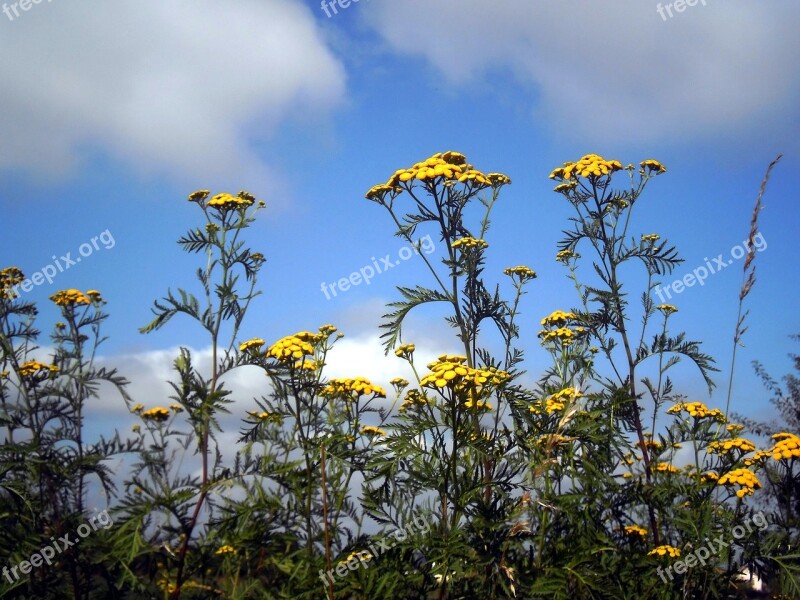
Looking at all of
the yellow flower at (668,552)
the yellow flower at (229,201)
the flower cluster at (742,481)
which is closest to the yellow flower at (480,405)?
the yellow flower at (668,552)

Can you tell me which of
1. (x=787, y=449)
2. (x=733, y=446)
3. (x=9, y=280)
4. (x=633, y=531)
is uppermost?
(x=9, y=280)

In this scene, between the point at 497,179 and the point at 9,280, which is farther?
the point at 9,280

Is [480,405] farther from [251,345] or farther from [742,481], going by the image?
[742,481]

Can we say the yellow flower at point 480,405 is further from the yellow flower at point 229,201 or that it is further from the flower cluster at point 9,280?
the flower cluster at point 9,280

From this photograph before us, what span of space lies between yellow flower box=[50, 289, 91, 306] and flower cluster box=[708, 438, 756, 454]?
6.15 m

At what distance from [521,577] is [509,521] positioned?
1.49ft

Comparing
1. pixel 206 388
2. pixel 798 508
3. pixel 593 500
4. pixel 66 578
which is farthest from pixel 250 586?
pixel 798 508

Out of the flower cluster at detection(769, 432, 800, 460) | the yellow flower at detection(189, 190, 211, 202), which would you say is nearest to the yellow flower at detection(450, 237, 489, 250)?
the yellow flower at detection(189, 190, 211, 202)

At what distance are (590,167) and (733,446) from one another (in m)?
2.67

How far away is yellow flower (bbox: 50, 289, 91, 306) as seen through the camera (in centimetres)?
647

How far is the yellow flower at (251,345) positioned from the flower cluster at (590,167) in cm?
330

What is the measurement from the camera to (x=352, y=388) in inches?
186

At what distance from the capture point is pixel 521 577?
12.6 ft

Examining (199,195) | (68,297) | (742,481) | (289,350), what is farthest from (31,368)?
(742,481)
